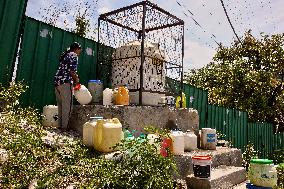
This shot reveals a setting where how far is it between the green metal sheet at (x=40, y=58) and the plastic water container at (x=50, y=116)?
41 centimetres

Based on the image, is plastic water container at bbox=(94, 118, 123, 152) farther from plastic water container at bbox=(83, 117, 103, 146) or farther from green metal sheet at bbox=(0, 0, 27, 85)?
green metal sheet at bbox=(0, 0, 27, 85)

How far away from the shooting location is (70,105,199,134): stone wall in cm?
456

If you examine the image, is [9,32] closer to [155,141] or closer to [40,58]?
[40,58]

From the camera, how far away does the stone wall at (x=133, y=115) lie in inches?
179

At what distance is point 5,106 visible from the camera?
4.23 meters

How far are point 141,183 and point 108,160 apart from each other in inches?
24.1

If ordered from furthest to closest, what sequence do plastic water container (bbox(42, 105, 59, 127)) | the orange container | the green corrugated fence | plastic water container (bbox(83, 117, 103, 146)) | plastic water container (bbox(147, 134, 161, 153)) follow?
the green corrugated fence → the orange container → plastic water container (bbox(42, 105, 59, 127)) → plastic water container (bbox(83, 117, 103, 146)) → plastic water container (bbox(147, 134, 161, 153))

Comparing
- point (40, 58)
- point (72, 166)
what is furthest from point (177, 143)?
point (40, 58)

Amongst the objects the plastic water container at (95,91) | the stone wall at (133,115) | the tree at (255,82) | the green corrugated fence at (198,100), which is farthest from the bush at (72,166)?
the tree at (255,82)

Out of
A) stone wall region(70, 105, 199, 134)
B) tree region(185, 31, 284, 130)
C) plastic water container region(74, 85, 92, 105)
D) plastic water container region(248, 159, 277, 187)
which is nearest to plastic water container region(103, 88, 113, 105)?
plastic water container region(74, 85, 92, 105)

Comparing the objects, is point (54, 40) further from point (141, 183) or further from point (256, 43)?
point (256, 43)

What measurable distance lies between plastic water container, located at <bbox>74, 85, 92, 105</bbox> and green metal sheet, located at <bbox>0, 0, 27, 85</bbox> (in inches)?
47.3

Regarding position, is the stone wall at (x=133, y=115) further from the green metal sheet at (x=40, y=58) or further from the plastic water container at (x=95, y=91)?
the green metal sheet at (x=40, y=58)

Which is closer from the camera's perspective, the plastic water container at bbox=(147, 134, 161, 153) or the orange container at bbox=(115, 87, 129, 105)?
the plastic water container at bbox=(147, 134, 161, 153)
